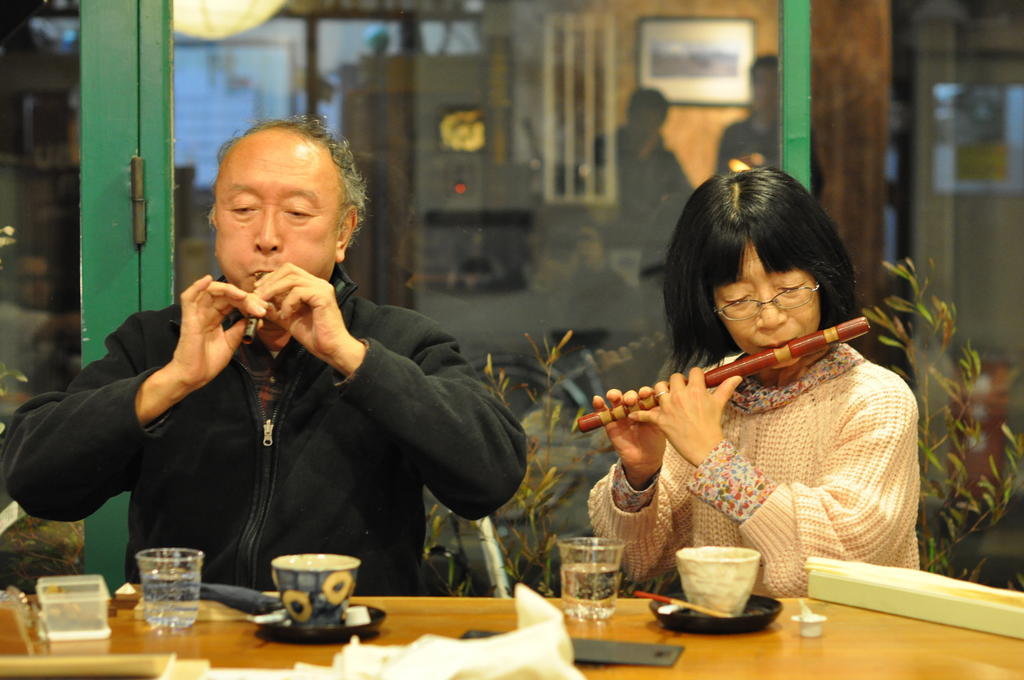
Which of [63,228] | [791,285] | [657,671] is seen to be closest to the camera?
[657,671]

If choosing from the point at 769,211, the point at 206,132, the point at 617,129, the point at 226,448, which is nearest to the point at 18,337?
the point at 206,132

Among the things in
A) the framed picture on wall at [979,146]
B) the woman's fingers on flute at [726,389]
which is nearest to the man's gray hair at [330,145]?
the woman's fingers on flute at [726,389]

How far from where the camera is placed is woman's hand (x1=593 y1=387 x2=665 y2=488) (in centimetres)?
262

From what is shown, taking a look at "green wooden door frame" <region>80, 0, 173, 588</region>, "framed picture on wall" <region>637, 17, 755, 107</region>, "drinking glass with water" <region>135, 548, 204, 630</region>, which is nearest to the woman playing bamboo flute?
"framed picture on wall" <region>637, 17, 755, 107</region>

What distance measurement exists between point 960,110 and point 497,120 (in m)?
1.40

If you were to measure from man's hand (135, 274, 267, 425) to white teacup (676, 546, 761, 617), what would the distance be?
1.00m

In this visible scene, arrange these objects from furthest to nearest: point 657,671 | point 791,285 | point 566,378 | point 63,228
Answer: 1. point 566,378
2. point 63,228
3. point 791,285
4. point 657,671

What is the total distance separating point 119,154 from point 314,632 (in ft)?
6.25

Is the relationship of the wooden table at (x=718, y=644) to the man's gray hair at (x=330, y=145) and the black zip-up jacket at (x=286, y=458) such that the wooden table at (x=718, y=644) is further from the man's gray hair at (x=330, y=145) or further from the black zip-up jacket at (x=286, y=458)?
the man's gray hair at (x=330, y=145)

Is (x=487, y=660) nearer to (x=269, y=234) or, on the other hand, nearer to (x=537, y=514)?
(x=269, y=234)

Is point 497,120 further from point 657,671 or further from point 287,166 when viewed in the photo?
point 657,671

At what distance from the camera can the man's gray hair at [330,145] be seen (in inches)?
110

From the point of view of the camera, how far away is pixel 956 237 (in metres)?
3.62

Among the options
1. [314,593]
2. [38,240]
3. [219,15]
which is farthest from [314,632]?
[219,15]
